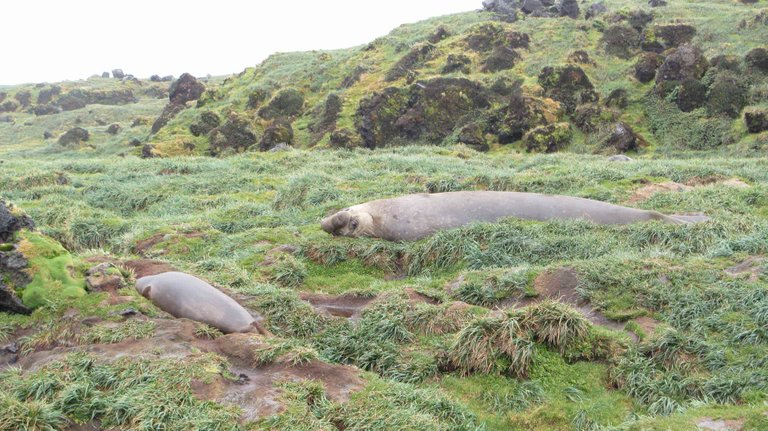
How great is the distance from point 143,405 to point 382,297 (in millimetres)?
3424

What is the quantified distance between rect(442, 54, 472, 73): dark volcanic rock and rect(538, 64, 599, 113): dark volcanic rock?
18.3 ft

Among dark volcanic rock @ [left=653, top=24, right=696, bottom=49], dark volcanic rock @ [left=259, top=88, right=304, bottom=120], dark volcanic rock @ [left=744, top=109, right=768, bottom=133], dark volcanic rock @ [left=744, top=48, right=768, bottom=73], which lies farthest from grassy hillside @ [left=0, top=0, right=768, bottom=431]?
dark volcanic rock @ [left=259, top=88, right=304, bottom=120]

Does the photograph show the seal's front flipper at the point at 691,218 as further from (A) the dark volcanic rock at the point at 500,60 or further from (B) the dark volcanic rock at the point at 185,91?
(B) the dark volcanic rock at the point at 185,91

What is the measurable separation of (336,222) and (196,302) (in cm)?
406

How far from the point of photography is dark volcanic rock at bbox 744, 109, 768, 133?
21.3 m

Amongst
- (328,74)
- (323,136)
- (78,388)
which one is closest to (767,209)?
(78,388)

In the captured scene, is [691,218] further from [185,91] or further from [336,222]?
[185,91]

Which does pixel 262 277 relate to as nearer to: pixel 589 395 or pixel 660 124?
pixel 589 395

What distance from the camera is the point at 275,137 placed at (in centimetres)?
3009

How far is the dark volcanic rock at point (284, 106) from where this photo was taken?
1425 inches

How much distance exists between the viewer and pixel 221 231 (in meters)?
11.7

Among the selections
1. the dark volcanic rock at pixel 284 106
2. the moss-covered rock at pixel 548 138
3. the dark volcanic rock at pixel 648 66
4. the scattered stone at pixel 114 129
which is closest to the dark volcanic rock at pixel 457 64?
the dark volcanic rock at pixel 648 66

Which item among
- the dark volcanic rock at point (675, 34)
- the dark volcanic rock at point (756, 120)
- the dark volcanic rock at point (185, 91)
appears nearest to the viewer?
the dark volcanic rock at point (756, 120)

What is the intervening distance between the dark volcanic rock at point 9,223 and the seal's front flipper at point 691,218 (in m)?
9.81
